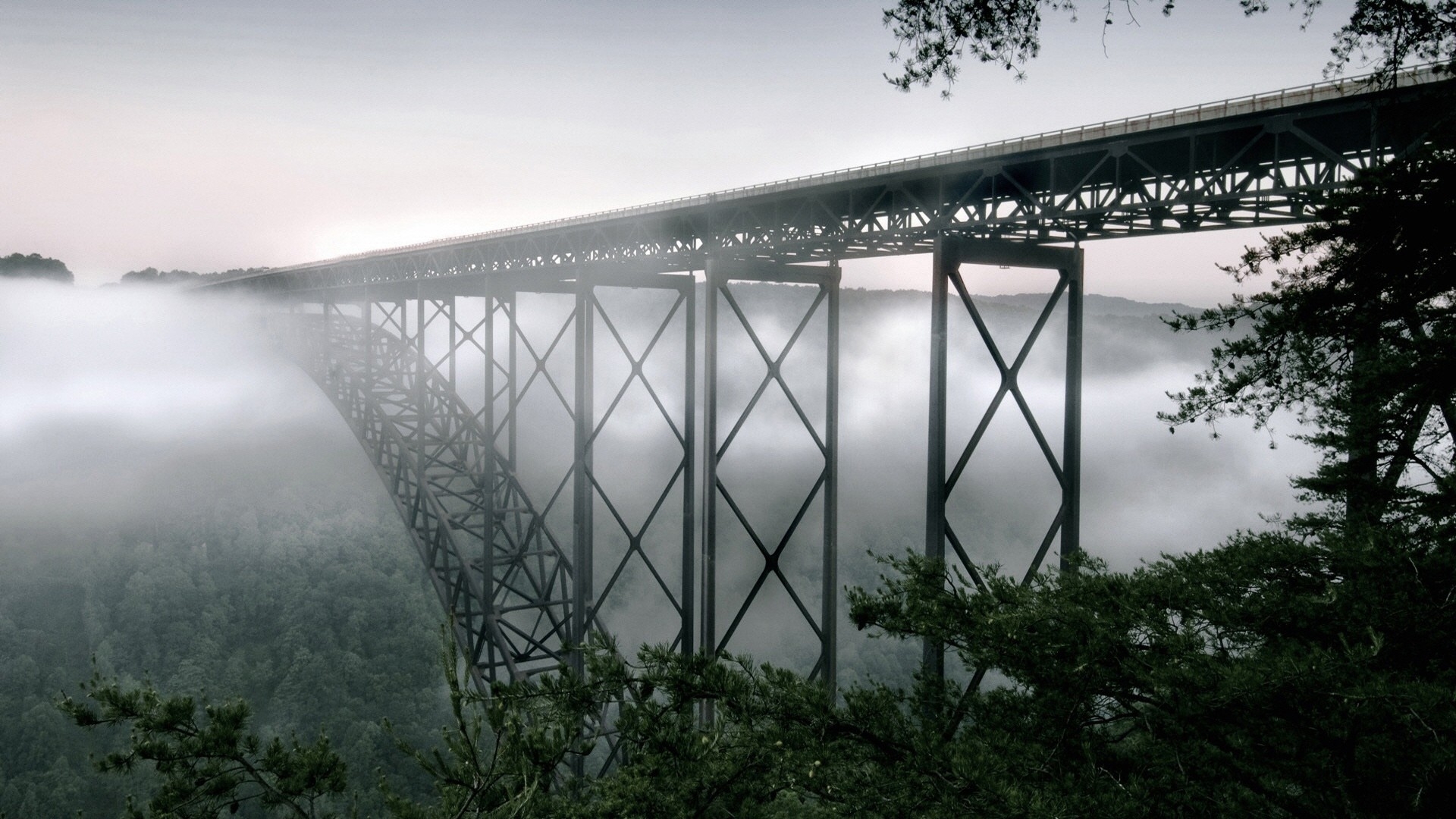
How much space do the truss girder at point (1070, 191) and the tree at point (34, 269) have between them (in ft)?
284

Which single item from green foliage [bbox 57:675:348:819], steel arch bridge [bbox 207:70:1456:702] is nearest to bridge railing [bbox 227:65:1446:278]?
steel arch bridge [bbox 207:70:1456:702]

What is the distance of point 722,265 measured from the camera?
10945mm

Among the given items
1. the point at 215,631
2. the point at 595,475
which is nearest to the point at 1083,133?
the point at 595,475

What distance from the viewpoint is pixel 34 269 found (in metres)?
78.7

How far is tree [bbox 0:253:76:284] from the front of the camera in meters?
76.1

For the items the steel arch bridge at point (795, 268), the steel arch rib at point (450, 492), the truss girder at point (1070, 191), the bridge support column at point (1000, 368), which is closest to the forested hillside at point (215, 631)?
the steel arch rib at point (450, 492)

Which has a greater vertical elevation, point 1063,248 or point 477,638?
point 1063,248

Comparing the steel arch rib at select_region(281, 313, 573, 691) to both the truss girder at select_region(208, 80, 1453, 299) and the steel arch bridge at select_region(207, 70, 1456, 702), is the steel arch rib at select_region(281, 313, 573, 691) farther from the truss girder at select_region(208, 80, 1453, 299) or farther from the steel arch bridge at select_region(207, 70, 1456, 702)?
the truss girder at select_region(208, 80, 1453, 299)

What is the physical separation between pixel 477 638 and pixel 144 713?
46.4ft

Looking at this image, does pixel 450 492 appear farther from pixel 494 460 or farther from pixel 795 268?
pixel 795 268

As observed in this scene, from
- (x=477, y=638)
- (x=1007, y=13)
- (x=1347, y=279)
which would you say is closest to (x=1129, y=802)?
(x=1347, y=279)

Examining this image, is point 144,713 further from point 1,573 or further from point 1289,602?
point 1,573

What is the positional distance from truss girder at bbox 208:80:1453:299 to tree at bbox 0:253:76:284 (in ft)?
284

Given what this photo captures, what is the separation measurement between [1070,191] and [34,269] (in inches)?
3766
